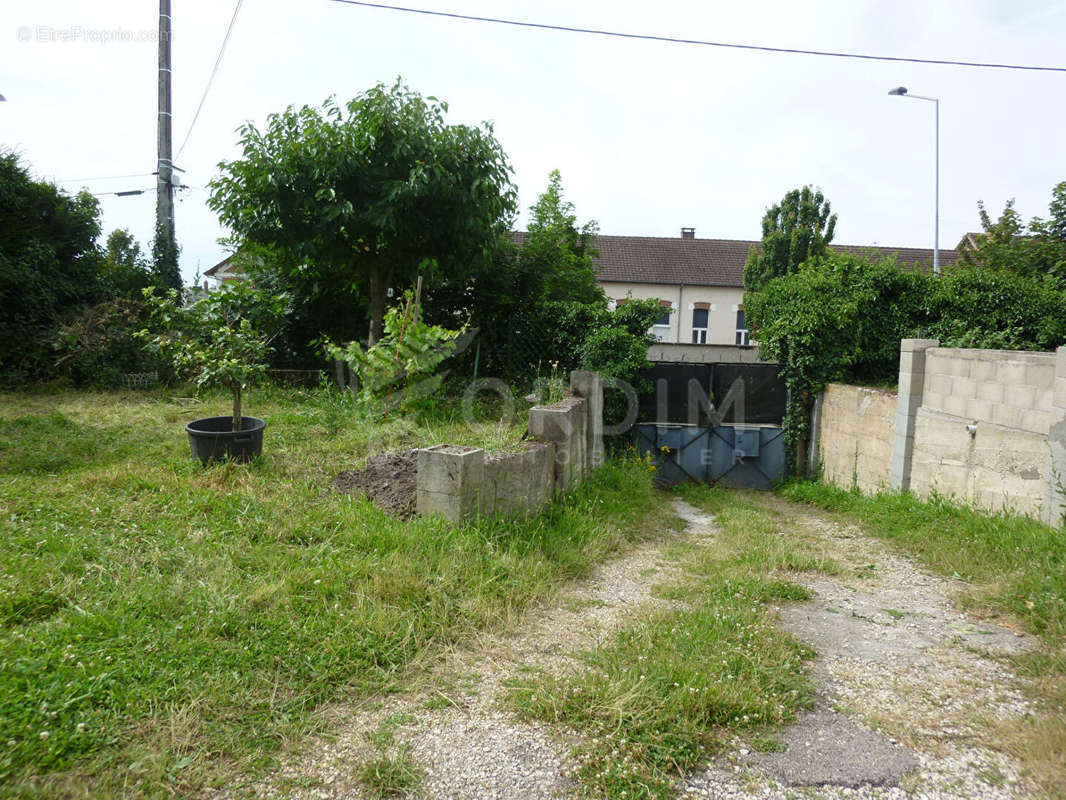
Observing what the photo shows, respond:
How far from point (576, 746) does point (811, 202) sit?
73.6 feet

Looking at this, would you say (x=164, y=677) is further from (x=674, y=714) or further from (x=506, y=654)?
(x=674, y=714)

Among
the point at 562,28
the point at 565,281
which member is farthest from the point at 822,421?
the point at 562,28

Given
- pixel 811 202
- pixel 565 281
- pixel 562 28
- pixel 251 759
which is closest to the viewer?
pixel 251 759

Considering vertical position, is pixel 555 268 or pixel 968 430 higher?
pixel 555 268

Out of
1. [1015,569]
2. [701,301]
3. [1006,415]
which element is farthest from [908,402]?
[701,301]

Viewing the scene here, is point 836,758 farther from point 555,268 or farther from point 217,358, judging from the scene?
point 555,268

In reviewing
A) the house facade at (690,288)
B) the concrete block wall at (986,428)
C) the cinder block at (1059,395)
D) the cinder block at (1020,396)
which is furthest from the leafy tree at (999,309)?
the house facade at (690,288)

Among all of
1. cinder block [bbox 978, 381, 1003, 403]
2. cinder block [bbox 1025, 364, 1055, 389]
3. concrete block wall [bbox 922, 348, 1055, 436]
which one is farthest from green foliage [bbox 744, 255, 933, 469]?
cinder block [bbox 1025, 364, 1055, 389]

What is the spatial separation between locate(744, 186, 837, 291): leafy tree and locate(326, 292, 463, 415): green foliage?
17.5 meters

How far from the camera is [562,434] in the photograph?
581 cm

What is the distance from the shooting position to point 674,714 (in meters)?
2.57

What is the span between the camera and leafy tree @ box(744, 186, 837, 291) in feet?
70.7

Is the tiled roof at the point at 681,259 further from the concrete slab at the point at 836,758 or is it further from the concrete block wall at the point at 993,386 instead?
the concrete slab at the point at 836,758

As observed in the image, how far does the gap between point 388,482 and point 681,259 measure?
27342 mm
